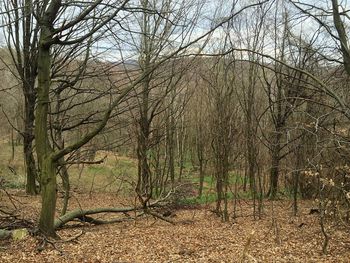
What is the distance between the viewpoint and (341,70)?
10617 mm

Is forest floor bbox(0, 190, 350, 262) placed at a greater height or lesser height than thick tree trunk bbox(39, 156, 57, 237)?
lesser

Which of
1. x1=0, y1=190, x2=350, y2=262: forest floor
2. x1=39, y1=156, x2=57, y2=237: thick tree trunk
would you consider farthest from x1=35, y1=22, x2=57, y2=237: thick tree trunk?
x1=0, y1=190, x2=350, y2=262: forest floor

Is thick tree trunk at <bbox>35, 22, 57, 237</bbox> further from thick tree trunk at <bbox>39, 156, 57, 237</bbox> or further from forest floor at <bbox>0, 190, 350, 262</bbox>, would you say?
forest floor at <bbox>0, 190, 350, 262</bbox>

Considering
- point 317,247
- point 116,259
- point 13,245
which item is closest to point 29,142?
point 13,245

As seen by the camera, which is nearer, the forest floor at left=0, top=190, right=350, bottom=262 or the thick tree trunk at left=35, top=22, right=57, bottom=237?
the forest floor at left=0, top=190, right=350, bottom=262

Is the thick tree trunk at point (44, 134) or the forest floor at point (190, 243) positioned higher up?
the thick tree trunk at point (44, 134)

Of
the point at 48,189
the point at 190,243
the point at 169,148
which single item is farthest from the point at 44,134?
the point at 169,148

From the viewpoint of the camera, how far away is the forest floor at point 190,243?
21.0 feet

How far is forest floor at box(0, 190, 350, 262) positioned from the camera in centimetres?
639

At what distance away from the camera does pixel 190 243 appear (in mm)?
7754

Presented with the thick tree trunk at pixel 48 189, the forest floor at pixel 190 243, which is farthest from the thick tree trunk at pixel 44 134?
the forest floor at pixel 190 243

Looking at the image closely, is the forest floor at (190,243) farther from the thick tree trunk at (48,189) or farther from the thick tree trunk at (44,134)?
the thick tree trunk at (44,134)

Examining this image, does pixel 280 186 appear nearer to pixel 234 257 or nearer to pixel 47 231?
pixel 234 257

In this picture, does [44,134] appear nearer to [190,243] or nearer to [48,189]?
[48,189]
